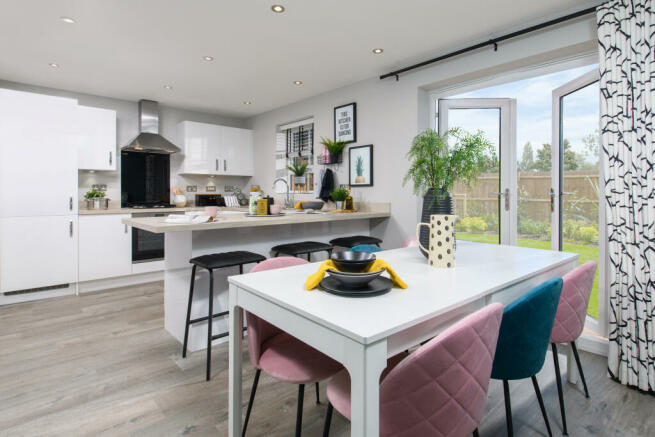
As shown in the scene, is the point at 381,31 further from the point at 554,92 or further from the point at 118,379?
the point at 118,379

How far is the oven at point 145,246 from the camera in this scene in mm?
4281

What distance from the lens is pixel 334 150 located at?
414cm

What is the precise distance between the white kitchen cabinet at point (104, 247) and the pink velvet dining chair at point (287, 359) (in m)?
3.48

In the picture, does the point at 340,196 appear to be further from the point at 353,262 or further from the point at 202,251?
the point at 353,262

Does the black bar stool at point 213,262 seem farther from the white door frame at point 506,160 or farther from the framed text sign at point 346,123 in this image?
the white door frame at point 506,160

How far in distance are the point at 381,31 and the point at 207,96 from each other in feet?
9.03

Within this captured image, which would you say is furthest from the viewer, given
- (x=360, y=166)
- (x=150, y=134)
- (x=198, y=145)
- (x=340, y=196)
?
(x=198, y=145)

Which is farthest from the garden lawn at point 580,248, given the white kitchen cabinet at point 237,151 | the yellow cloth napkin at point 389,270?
the white kitchen cabinet at point 237,151

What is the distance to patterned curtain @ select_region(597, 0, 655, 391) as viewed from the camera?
2018 millimetres

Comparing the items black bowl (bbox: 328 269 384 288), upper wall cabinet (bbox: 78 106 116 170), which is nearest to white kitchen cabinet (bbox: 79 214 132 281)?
upper wall cabinet (bbox: 78 106 116 170)

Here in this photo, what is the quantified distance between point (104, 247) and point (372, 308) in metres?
4.16

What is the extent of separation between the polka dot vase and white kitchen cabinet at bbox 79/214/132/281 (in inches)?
156

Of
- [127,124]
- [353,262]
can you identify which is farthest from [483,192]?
[127,124]

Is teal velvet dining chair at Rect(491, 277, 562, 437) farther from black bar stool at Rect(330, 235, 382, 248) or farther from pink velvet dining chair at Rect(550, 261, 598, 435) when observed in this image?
black bar stool at Rect(330, 235, 382, 248)
